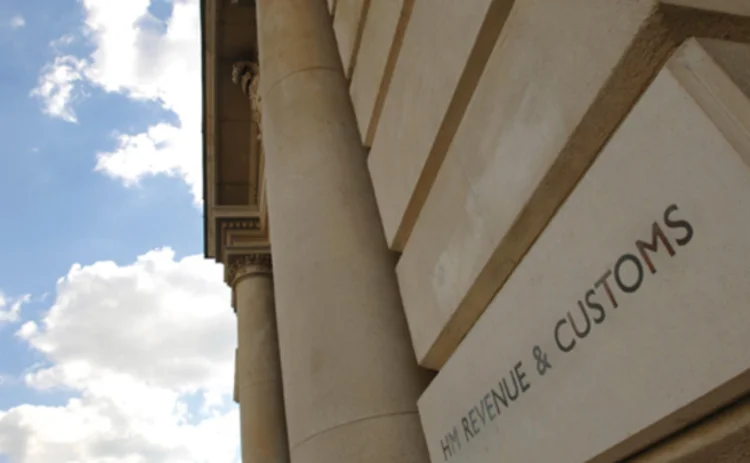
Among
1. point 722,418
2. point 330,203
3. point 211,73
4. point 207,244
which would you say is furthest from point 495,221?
point 207,244

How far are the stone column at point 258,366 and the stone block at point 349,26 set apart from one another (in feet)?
27.0

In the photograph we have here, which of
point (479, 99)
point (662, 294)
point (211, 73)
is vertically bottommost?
point (662, 294)

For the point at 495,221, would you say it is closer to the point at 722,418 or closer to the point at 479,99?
the point at 479,99

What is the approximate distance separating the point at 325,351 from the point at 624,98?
3.10 m

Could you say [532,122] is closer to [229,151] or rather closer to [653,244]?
[653,244]

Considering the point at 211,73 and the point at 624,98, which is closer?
the point at 624,98

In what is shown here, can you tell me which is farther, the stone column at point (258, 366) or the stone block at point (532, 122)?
the stone column at point (258, 366)

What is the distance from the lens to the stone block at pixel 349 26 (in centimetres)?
582

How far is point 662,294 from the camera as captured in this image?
2000mm

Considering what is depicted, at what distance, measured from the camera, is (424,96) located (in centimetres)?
418

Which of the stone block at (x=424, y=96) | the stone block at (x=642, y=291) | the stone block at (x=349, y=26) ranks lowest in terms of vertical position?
the stone block at (x=642, y=291)

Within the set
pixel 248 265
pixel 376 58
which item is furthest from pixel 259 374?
pixel 376 58

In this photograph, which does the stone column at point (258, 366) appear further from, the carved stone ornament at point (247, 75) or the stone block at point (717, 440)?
the stone block at point (717, 440)

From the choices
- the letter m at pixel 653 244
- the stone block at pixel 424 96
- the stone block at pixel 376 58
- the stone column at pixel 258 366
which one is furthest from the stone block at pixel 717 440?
the stone column at pixel 258 366
